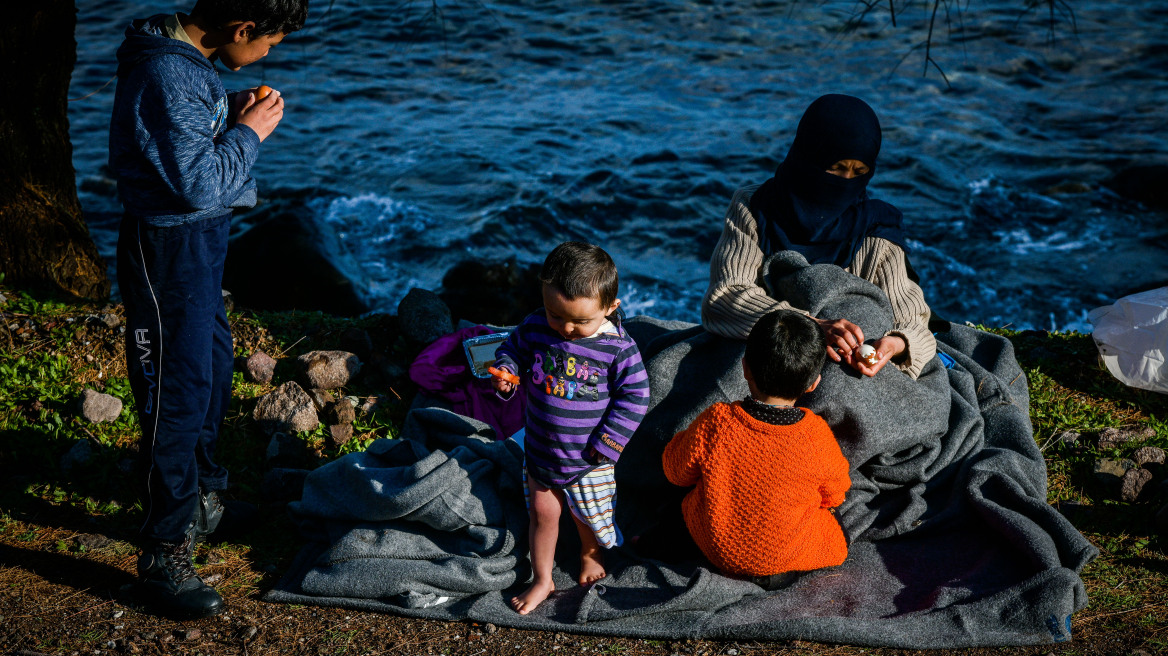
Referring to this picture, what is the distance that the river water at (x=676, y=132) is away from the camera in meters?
9.39

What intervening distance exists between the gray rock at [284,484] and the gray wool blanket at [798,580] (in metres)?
0.28

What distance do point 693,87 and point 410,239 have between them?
17.9ft

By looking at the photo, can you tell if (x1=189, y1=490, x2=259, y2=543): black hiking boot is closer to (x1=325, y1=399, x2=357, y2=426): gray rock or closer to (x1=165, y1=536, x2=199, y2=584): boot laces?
(x1=165, y1=536, x2=199, y2=584): boot laces

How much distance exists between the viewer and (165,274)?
3254 millimetres

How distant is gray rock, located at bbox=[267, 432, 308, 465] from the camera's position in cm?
449

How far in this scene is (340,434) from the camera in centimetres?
465

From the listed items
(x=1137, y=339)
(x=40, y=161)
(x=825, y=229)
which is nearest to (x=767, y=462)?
(x=825, y=229)

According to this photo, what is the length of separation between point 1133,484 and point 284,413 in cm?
414

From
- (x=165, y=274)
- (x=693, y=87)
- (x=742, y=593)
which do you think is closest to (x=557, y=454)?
(x=742, y=593)

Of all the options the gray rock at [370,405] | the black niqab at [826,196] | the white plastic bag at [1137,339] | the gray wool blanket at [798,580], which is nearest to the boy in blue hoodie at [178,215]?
the gray wool blanket at [798,580]

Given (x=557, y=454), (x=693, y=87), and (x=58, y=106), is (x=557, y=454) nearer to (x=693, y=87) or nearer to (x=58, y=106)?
(x=58, y=106)

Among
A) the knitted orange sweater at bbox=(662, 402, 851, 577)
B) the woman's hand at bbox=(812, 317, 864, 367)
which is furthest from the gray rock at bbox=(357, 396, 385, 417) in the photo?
the woman's hand at bbox=(812, 317, 864, 367)

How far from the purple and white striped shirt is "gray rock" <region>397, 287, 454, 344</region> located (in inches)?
76.9

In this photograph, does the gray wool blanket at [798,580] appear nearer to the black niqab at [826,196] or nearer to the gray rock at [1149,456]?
the black niqab at [826,196]
